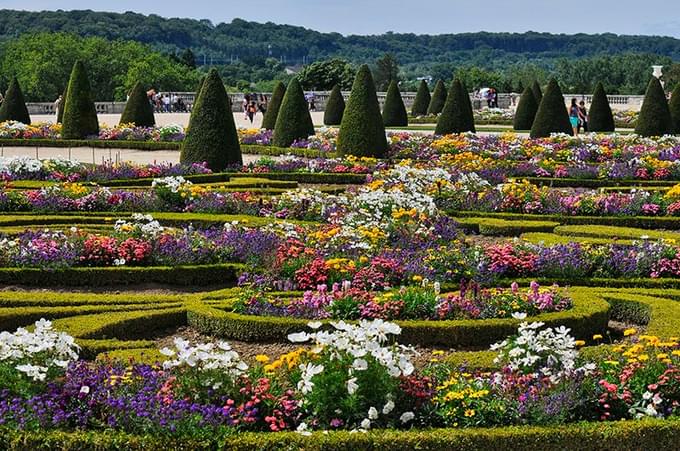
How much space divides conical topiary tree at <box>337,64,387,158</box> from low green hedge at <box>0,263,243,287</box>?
528 inches

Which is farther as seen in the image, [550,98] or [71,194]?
[550,98]

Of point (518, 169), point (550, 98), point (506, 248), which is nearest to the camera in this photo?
point (506, 248)

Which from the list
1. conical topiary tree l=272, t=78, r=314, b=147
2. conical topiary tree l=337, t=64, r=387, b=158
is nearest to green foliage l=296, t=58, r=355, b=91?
conical topiary tree l=272, t=78, r=314, b=147

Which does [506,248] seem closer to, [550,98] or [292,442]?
[292,442]

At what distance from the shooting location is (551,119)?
3356 cm

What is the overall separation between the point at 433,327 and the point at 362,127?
16527 millimetres

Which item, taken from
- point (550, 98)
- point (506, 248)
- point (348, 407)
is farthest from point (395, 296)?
point (550, 98)

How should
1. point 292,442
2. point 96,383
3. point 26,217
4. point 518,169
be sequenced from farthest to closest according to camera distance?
point 518,169, point 26,217, point 96,383, point 292,442

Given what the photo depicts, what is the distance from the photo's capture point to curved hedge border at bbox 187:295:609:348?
1037 centimetres

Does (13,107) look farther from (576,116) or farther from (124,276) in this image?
(124,276)

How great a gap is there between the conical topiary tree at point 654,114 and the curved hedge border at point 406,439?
1089 inches

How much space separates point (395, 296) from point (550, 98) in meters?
24.2

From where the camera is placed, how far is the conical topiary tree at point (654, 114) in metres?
33.9

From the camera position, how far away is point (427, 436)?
7.27 metres
